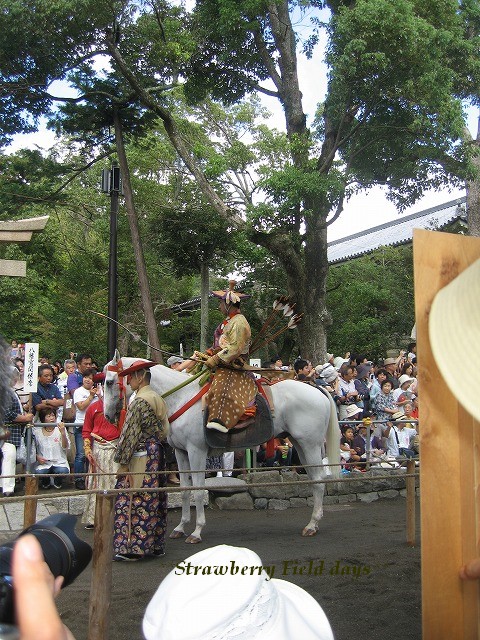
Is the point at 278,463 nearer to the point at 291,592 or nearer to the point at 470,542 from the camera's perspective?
the point at 470,542

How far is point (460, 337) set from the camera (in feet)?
5.78

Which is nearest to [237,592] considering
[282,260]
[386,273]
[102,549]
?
[102,549]

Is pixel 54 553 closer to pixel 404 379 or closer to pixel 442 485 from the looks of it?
pixel 442 485

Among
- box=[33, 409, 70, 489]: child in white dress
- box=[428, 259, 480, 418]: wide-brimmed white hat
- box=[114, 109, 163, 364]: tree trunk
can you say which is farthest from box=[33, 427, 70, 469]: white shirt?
box=[428, 259, 480, 418]: wide-brimmed white hat

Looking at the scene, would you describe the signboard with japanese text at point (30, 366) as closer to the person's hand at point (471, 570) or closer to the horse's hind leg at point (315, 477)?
the horse's hind leg at point (315, 477)

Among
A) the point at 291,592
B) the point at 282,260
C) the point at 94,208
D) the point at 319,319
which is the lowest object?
the point at 291,592

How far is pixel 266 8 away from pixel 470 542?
42.0ft

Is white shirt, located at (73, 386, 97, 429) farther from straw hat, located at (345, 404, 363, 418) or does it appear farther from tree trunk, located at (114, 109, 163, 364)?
tree trunk, located at (114, 109, 163, 364)

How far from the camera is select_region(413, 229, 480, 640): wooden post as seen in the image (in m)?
2.43

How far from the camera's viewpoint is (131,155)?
927 inches

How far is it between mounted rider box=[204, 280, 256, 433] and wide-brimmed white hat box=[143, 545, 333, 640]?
580cm

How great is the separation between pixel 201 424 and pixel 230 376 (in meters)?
0.61

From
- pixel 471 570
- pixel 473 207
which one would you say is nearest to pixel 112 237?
pixel 473 207

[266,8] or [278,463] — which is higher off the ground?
[266,8]
